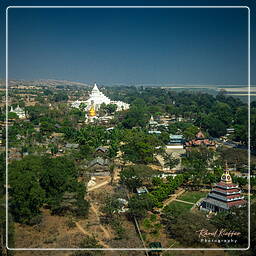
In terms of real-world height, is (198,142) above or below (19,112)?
below

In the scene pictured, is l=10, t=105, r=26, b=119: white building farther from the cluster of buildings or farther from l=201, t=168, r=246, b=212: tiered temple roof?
l=201, t=168, r=246, b=212: tiered temple roof

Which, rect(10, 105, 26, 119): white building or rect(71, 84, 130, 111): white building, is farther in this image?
rect(71, 84, 130, 111): white building

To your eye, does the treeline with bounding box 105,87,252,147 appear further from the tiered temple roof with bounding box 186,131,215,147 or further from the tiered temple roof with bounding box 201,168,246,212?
the tiered temple roof with bounding box 201,168,246,212

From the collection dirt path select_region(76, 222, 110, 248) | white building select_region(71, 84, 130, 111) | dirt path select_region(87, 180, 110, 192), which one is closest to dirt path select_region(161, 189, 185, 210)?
dirt path select_region(87, 180, 110, 192)

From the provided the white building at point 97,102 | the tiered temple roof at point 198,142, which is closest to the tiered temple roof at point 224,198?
the tiered temple roof at point 198,142

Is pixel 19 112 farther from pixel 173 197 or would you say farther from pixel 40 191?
pixel 40 191

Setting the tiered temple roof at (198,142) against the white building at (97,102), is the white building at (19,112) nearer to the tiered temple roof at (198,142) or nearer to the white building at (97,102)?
the white building at (97,102)

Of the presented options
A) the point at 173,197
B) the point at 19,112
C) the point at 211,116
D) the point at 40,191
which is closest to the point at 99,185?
the point at 173,197

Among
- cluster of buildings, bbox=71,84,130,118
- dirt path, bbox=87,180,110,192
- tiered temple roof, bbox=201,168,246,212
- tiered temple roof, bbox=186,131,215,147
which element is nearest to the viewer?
tiered temple roof, bbox=201,168,246,212

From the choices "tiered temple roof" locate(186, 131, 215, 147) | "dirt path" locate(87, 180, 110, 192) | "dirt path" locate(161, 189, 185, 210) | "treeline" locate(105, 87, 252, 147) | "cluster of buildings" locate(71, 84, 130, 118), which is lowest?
"dirt path" locate(161, 189, 185, 210)

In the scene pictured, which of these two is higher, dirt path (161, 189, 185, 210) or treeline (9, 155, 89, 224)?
treeline (9, 155, 89, 224)

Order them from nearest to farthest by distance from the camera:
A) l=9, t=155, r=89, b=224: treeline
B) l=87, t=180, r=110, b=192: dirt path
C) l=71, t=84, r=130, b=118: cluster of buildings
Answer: l=9, t=155, r=89, b=224: treeline < l=87, t=180, r=110, b=192: dirt path < l=71, t=84, r=130, b=118: cluster of buildings

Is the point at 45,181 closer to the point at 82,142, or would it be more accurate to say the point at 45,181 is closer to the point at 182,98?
the point at 82,142
